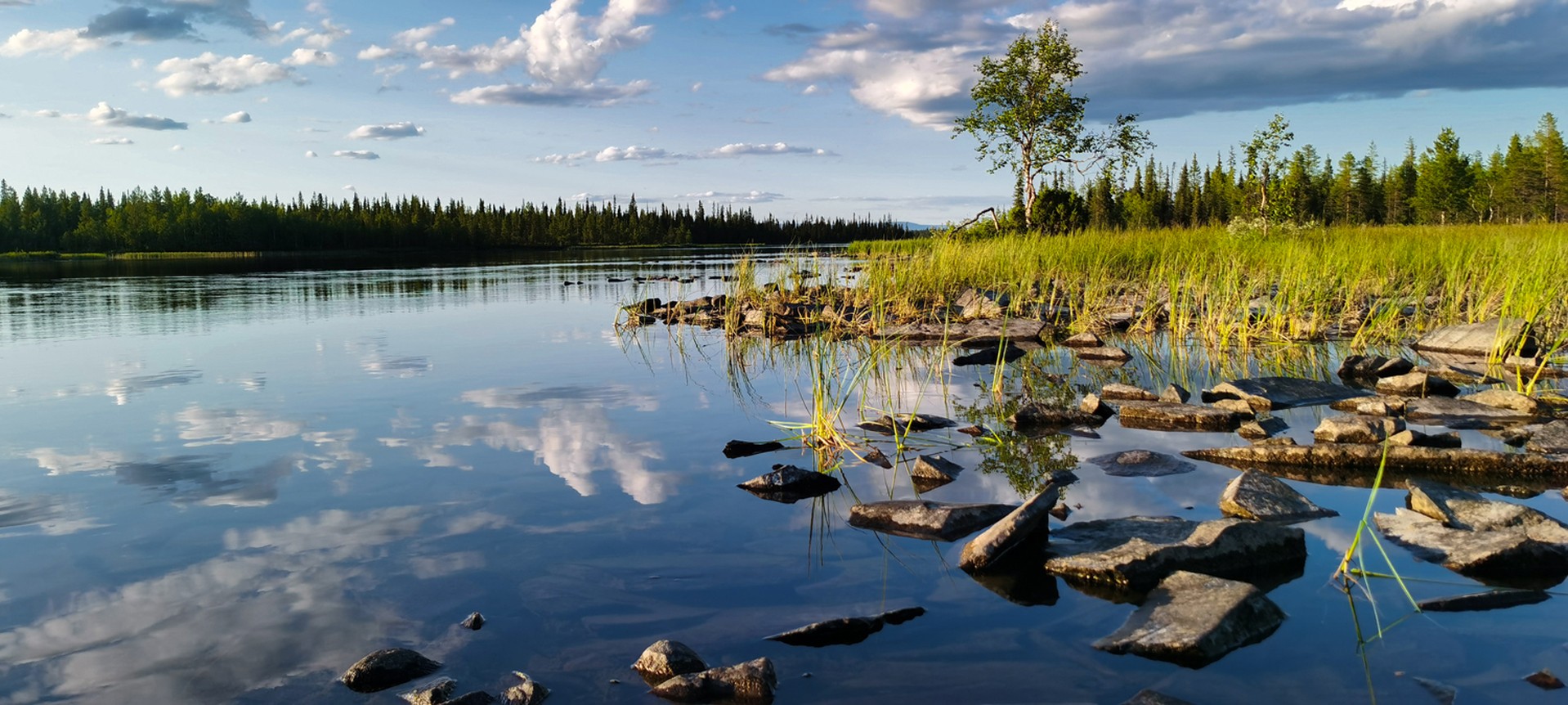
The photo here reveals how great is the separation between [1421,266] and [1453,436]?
1189cm

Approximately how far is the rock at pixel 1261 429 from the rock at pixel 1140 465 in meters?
0.93

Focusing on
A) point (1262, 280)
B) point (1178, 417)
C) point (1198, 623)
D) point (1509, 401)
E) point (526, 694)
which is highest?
point (1262, 280)

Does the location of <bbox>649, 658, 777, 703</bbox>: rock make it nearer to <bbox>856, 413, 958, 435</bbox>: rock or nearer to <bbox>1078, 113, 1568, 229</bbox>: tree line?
<bbox>856, 413, 958, 435</bbox>: rock

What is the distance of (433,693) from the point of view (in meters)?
3.18

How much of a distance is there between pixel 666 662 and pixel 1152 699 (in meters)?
1.61

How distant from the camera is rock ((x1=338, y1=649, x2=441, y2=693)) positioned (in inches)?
130

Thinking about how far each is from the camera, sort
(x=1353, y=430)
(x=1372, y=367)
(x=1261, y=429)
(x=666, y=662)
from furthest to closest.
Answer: (x=1372, y=367) < (x=1261, y=429) < (x=1353, y=430) < (x=666, y=662)

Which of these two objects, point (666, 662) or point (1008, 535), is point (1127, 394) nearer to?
point (1008, 535)

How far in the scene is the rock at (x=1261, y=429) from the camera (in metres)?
6.75

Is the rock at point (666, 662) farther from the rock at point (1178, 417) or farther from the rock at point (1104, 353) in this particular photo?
the rock at point (1104, 353)

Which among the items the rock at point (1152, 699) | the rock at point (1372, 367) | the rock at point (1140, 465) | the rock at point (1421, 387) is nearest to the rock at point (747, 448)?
the rock at point (1140, 465)

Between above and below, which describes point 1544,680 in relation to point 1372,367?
below

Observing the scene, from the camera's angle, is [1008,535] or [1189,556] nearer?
[1189,556]

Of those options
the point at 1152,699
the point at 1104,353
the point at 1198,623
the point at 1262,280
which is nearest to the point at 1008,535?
the point at 1198,623
